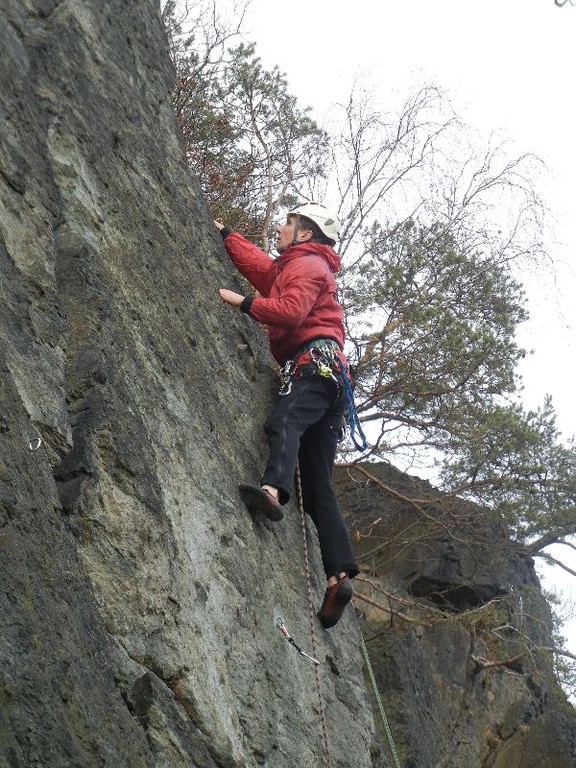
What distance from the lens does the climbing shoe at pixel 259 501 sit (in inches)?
212

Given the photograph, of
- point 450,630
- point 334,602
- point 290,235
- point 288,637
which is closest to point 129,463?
point 288,637

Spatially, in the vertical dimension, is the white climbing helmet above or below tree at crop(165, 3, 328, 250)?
below

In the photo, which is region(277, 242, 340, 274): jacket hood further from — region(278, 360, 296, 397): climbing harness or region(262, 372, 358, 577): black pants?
region(262, 372, 358, 577): black pants

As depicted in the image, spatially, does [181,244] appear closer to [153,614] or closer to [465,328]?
[153,614]

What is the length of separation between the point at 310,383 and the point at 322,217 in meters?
1.21

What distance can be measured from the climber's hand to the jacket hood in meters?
0.58

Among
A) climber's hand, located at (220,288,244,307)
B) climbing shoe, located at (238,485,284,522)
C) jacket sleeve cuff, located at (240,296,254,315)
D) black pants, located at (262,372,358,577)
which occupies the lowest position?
climbing shoe, located at (238,485,284,522)

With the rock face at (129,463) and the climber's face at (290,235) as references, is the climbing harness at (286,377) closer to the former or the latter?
the rock face at (129,463)

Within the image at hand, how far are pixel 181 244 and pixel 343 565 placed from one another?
1.97 meters

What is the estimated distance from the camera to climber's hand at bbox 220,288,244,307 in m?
6.21

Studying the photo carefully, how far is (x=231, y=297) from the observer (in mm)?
6270

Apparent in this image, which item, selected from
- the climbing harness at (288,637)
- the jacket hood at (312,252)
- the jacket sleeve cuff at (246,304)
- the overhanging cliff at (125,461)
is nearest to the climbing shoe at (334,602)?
the overhanging cliff at (125,461)

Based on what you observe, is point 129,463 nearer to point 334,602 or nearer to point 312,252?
point 334,602

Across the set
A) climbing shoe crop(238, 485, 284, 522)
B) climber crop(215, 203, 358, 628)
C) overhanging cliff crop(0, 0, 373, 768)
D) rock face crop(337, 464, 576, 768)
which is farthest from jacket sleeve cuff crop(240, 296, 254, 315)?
rock face crop(337, 464, 576, 768)
